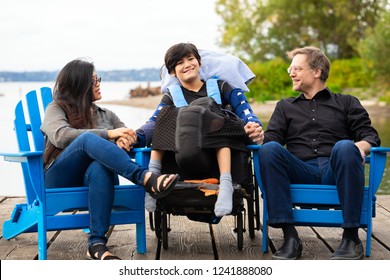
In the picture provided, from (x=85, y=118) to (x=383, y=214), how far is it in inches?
78.4

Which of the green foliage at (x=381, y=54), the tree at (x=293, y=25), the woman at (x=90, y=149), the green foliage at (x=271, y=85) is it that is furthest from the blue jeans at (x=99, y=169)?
the tree at (x=293, y=25)

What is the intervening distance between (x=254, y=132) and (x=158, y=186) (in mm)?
599

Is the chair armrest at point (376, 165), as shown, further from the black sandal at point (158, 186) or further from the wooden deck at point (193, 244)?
the black sandal at point (158, 186)

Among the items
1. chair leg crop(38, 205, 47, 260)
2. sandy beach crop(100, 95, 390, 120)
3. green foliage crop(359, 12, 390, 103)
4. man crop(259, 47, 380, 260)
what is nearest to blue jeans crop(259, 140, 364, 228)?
man crop(259, 47, 380, 260)

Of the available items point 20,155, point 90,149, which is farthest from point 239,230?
point 20,155

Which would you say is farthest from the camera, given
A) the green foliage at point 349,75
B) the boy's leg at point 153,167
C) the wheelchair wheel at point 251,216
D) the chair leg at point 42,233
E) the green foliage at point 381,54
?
the green foliage at point 349,75

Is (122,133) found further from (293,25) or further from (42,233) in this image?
(293,25)

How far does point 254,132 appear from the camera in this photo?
3629 mm

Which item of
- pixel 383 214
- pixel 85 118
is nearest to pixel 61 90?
pixel 85 118

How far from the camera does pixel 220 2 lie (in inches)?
1003

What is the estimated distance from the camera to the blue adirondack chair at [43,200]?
3.39m

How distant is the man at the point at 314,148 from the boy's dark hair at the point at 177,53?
0.49 m
